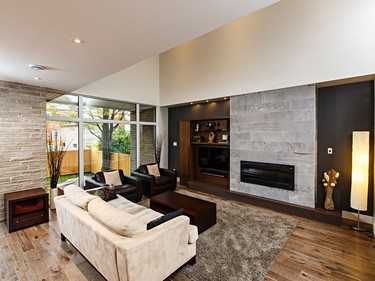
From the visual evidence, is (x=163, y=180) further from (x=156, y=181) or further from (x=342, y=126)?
(x=342, y=126)

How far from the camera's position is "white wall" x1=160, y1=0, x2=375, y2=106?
10.9 feet

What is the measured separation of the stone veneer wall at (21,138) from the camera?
3432mm

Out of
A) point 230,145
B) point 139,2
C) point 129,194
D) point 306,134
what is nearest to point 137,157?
point 129,194

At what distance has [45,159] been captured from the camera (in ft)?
12.8

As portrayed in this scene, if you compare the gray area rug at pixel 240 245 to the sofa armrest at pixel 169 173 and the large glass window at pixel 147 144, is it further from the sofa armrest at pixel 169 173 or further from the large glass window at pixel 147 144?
the large glass window at pixel 147 144

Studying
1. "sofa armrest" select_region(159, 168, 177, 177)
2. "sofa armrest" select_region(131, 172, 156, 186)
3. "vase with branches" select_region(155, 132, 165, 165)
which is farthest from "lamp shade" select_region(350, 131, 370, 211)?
"vase with branches" select_region(155, 132, 165, 165)

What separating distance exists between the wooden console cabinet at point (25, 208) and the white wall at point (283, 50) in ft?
14.6

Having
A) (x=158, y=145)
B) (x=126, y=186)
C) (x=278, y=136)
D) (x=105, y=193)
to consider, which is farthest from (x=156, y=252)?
(x=158, y=145)

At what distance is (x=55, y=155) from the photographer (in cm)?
434

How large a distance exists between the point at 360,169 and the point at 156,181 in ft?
14.1

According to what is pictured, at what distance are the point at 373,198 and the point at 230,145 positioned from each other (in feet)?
9.72

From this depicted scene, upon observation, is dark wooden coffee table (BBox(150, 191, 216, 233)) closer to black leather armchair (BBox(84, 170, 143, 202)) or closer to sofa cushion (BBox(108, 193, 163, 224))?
sofa cushion (BBox(108, 193, 163, 224))

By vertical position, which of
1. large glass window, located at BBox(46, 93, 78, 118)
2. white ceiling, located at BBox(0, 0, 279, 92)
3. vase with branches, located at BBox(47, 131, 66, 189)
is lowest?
vase with branches, located at BBox(47, 131, 66, 189)

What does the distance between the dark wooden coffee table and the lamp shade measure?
8.35 feet
